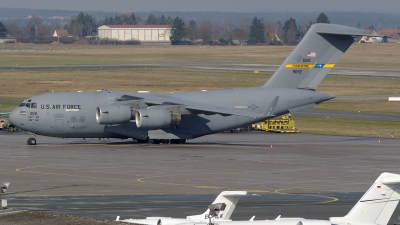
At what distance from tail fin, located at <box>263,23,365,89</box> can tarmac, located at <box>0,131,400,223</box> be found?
4019mm

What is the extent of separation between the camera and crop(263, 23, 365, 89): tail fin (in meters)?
48.9

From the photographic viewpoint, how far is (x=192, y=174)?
34312mm

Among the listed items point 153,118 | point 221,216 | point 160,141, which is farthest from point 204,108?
point 221,216

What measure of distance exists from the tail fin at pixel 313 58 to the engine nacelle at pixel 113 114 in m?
10.2

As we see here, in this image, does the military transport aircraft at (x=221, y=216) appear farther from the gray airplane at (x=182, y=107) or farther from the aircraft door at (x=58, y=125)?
the aircraft door at (x=58, y=125)

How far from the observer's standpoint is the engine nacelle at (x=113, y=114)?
143 feet

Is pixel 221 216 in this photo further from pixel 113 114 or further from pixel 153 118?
pixel 113 114

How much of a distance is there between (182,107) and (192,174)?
11.1 metres

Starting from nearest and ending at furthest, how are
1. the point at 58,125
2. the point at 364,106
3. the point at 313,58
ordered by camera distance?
1. the point at 58,125
2. the point at 313,58
3. the point at 364,106

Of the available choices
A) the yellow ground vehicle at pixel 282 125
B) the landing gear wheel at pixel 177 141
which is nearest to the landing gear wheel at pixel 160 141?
the landing gear wheel at pixel 177 141

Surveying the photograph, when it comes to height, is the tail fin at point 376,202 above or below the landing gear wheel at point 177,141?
above

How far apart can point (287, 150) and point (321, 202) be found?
18.0 metres

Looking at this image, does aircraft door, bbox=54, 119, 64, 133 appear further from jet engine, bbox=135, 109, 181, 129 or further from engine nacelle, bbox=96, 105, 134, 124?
jet engine, bbox=135, 109, 181, 129

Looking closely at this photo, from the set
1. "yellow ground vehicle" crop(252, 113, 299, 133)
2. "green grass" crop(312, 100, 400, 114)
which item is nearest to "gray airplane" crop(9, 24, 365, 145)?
"yellow ground vehicle" crop(252, 113, 299, 133)
